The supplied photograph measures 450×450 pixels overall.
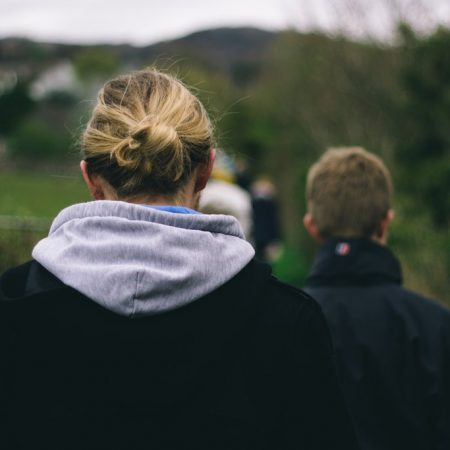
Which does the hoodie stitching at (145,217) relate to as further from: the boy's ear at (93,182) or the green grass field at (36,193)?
the green grass field at (36,193)

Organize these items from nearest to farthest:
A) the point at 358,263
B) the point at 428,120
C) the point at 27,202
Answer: the point at 358,263 < the point at 428,120 < the point at 27,202

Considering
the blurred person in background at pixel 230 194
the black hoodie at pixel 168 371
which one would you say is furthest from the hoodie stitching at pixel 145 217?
the blurred person in background at pixel 230 194

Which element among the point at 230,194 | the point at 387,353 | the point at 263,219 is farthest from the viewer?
the point at 230,194

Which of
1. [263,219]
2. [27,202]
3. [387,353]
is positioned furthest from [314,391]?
[27,202]

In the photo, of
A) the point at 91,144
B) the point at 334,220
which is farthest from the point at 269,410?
the point at 334,220

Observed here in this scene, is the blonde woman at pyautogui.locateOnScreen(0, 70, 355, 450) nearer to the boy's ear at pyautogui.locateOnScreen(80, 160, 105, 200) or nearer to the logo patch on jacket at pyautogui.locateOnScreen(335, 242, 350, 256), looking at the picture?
the boy's ear at pyautogui.locateOnScreen(80, 160, 105, 200)

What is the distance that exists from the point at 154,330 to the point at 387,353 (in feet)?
4.23

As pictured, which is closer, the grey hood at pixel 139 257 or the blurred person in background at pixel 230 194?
the grey hood at pixel 139 257

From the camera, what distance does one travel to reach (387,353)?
2.62 meters

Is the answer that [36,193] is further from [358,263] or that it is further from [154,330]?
[154,330]

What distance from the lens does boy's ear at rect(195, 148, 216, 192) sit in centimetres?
179

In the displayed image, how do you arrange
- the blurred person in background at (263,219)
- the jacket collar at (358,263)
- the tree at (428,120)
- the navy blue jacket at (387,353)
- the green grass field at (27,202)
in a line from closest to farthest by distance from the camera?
the navy blue jacket at (387,353)
the jacket collar at (358,263)
the green grass field at (27,202)
the tree at (428,120)
the blurred person in background at (263,219)

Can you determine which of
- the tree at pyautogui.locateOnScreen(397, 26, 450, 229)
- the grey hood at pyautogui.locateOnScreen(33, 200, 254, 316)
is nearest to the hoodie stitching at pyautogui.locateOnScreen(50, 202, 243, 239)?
the grey hood at pyautogui.locateOnScreen(33, 200, 254, 316)

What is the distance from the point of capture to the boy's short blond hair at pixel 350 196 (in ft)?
9.24
